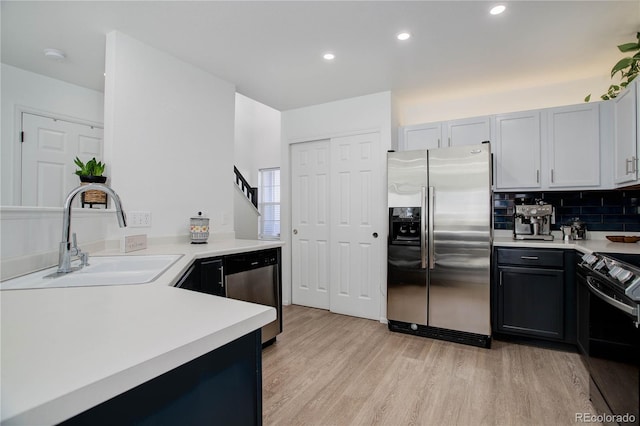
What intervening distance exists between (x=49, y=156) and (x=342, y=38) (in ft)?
9.94

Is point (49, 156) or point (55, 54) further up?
point (55, 54)

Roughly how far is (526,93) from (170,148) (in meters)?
3.59

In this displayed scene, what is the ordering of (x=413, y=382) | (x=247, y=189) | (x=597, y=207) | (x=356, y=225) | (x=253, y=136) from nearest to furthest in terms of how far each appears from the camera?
(x=413, y=382) < (x=597, y=207) < (x=356, y=225) < (x=247, y=189) < (x=253, y=136)

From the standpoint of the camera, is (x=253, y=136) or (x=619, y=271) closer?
(x=619, y=271)

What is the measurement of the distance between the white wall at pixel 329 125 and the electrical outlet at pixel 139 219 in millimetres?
1845

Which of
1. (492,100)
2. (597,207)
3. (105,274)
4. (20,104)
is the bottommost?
(105,274)

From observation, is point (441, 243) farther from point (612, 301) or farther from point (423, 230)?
point (612, 301)

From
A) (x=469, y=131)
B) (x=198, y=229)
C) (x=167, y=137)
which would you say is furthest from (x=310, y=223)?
(x=469, y=131)

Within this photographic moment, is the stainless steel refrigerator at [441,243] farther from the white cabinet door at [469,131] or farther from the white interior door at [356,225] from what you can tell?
the white cabinet door at [469,131]

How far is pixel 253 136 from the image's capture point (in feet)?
22.2

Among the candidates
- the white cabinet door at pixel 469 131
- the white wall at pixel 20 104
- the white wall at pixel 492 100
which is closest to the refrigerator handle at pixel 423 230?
the white cabinet door at pixel 469 131

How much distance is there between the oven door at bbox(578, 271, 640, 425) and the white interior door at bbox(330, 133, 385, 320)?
1.86 meters

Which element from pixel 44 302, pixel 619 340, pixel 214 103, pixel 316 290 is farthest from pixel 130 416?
pixel 316 290

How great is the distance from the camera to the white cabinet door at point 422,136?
11.1 feet
